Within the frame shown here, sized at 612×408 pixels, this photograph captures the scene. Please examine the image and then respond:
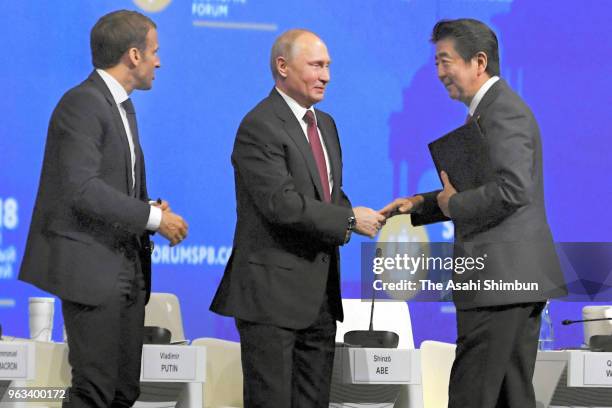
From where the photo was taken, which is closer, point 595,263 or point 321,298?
point 321,298

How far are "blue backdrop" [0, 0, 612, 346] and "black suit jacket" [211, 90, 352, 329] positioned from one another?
1863 mm

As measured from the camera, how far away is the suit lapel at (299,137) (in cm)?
361

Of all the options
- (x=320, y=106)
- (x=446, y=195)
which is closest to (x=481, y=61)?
(x=446, y=195)

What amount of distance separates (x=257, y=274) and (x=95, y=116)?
2.24ft

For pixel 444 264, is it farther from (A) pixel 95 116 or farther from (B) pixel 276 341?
(A) pixel 95 116

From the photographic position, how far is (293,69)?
3.74 metres

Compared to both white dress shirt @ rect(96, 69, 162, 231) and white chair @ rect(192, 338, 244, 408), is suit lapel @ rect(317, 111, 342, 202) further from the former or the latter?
white chair @ rect(192, 338, 244, 408)

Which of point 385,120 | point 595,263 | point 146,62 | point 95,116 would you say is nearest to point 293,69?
point 146,62

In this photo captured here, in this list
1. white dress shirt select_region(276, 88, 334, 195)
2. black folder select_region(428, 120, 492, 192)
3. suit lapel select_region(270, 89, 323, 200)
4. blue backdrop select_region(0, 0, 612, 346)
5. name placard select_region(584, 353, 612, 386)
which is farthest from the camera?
blue backdrop select_region(0, 0, 612, 346)

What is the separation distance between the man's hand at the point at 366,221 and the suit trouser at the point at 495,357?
39 cm

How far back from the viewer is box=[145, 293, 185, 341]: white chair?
4656 mm

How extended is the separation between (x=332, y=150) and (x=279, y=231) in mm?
363

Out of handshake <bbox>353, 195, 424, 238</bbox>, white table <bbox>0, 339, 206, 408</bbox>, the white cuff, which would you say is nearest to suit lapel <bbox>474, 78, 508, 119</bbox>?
handshake <bbox>353, 195, 424, 238</bbox>

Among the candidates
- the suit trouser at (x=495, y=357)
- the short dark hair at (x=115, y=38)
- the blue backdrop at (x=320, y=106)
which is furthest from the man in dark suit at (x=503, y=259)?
the blue backdrop at (x=320, y=106)
